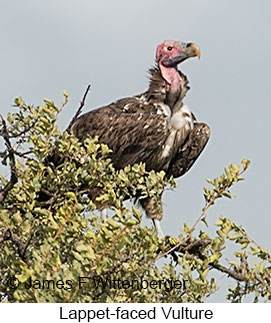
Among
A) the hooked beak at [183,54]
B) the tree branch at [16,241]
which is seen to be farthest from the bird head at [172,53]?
the tree branch at [16,241]

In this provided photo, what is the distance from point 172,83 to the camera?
30.8ft

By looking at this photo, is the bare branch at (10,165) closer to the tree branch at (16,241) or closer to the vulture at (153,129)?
the tree branch at (16,241)

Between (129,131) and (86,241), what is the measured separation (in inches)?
173

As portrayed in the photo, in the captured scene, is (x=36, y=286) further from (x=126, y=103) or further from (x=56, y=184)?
(x=126, y=103)

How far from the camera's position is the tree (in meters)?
4.25

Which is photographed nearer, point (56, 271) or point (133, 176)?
point (56, 271)

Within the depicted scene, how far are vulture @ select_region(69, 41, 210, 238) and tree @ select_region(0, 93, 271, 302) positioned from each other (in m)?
2.61

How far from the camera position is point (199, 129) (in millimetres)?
9055

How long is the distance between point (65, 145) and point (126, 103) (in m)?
3.43

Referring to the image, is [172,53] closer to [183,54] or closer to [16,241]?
[183,54]

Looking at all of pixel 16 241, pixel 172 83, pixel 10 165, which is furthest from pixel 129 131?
pixel 16 241

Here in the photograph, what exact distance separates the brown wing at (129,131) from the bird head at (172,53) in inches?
28.6

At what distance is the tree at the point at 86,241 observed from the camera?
13.9 feet
